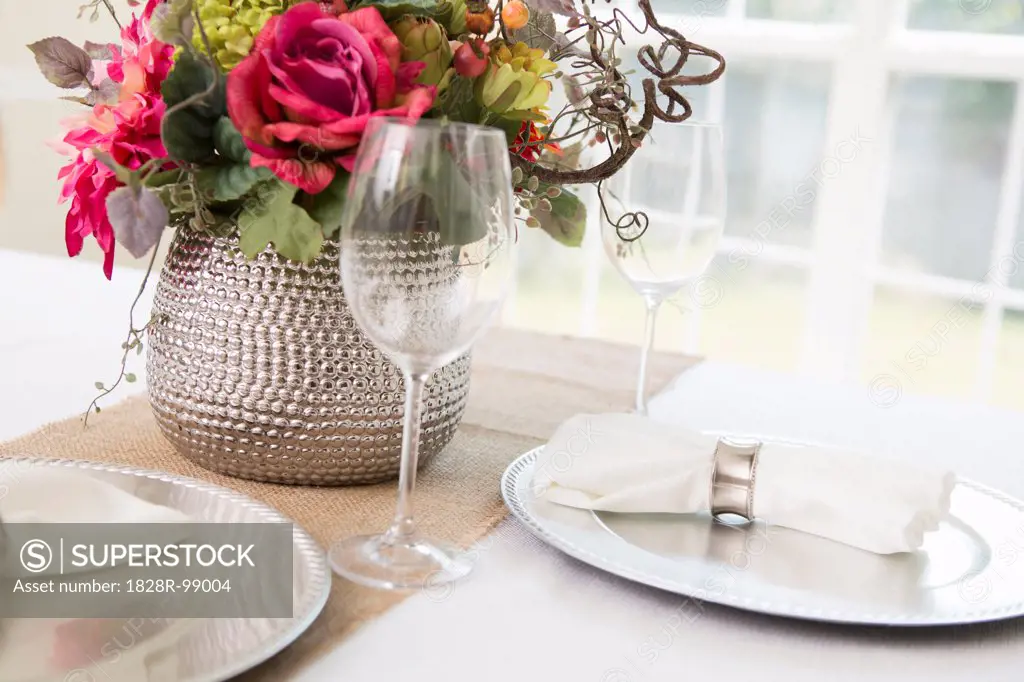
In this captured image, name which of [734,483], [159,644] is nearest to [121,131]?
[159,644]

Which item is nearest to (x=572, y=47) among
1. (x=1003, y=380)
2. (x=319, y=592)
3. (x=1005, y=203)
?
(x=319, y=592)

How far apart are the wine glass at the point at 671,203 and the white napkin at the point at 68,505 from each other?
1.38 ft

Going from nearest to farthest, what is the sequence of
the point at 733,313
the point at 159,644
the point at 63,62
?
1. the point at 159,644
2. the point at 63,62
3. the point at 733,313

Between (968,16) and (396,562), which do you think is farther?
(968,16)

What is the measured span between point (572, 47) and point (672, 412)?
37 centimetres

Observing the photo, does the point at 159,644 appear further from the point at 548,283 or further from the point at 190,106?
the point at 548,283

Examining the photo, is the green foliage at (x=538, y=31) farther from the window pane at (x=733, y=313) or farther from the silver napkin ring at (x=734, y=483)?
the window pane at (x=733, y=313)

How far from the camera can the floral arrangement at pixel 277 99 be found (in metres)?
→ 0.59

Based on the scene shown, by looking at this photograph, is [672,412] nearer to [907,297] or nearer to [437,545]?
[437,545]

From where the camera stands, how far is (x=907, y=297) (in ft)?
8.87

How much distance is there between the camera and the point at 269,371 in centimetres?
68

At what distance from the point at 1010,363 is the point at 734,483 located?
229cm

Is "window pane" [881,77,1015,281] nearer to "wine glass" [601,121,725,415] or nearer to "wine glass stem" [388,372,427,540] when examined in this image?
"wine glass" [601,121,725,415]

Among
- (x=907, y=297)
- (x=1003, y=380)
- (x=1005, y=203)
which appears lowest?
(x=1003, y=380)
